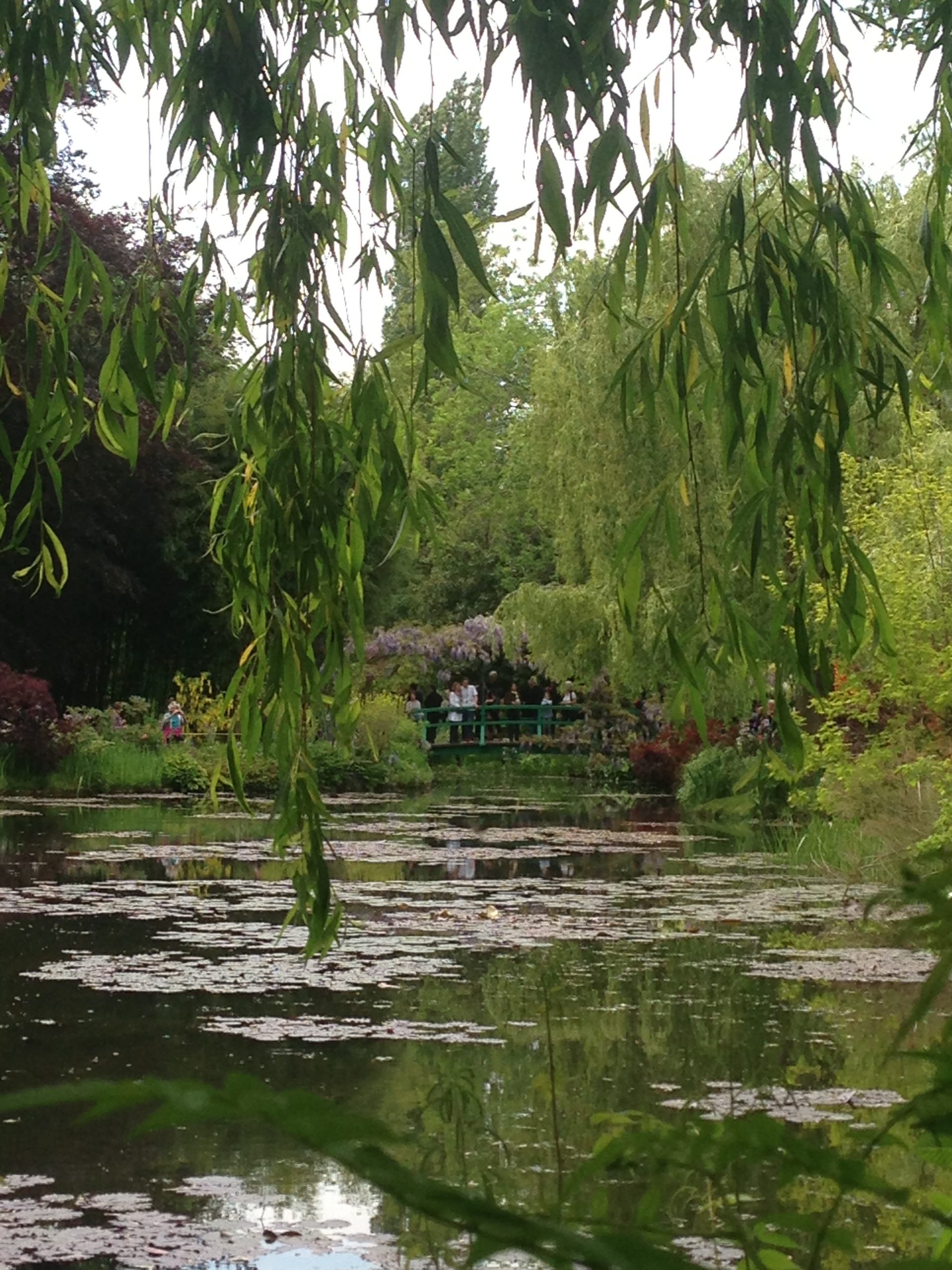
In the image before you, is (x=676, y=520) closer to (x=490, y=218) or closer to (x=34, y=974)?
(x=490, y=218)

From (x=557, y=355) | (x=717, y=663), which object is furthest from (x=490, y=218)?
(x=557, y=355)

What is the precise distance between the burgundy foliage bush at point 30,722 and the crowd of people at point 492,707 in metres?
10.2

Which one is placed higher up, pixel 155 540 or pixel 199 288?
pixel 155 540

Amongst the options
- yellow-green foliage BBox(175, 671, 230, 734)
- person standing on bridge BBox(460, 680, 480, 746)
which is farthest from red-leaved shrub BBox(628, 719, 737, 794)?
person standing on bridge BBox(460, 680, 480, 746)

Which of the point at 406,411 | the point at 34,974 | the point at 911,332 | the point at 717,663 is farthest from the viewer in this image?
the point at 911,332

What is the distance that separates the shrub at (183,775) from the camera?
19.0 m

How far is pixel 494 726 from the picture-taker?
32.7 metres

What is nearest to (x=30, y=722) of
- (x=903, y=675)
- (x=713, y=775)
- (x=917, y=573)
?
(x=713, y=775)

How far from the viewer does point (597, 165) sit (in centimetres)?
262

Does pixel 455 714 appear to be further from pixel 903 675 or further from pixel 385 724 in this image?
pixel 903 675

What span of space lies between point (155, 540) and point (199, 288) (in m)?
19.6

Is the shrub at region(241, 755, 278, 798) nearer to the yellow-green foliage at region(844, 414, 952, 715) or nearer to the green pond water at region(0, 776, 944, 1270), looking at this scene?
the green pond water at region(0, 776, 944, 1270)

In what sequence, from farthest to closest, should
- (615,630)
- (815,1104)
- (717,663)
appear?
(615,630)
(815,1104)
(717,663)

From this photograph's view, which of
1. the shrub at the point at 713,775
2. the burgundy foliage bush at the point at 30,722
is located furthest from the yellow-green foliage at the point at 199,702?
the shrub at the point at 713,775
